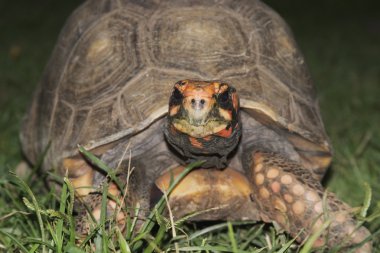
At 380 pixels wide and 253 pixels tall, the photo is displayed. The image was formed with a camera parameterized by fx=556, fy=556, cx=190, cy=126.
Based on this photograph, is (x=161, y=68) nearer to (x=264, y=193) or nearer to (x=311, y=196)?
(x=264, y=193)

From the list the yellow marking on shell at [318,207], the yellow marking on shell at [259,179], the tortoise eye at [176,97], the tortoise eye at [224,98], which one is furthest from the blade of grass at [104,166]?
the yellow marking on shell at [318,207]

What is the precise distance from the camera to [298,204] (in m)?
2.94

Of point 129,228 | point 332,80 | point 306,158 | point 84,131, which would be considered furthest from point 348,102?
point 129,228

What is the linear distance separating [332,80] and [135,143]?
5.19 metres

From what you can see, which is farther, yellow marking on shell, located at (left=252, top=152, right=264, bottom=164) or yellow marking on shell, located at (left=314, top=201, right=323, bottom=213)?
yellow marking on shell, located at (left=252, top=152, right=264, bottom=164)

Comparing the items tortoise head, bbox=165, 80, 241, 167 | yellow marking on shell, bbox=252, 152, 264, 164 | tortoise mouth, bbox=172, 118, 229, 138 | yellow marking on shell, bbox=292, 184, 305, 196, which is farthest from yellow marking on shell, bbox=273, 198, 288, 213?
tortoise mouth, bbox=172, 118, 229, 138

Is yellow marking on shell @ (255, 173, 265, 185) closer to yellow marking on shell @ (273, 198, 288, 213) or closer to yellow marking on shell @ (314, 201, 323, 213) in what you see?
yellow marking on shell @ (273, 198, 288, 213)

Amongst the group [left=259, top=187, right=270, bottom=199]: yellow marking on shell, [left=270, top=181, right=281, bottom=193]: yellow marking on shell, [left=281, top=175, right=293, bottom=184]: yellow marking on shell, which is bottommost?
[left=259, top=187, right=270, bottom=199]: yellow marking on shell

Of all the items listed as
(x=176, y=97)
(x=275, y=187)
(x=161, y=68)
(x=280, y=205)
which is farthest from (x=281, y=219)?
(x=161, y=68)

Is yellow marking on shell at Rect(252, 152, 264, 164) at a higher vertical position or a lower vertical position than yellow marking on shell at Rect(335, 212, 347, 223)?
higher

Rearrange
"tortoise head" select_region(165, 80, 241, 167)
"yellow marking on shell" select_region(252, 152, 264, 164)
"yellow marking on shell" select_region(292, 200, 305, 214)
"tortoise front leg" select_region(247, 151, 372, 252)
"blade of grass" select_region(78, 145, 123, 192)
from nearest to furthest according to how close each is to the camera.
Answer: "tortoise head" select_region(165, 80, 241, 167)
"blade of grass" select_region(78, 145, 123, 192)
"tortoise front leg" select_region(247, 151, 372, 252)
"yellow marking on shell" select_region(292, 200, 305, 214)
"yellow marking on shell" select_region(252, 152, 264, 164)

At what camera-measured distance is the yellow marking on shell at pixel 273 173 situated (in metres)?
3.03

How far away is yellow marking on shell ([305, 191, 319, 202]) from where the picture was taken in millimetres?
2912

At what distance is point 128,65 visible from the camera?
3365mm
